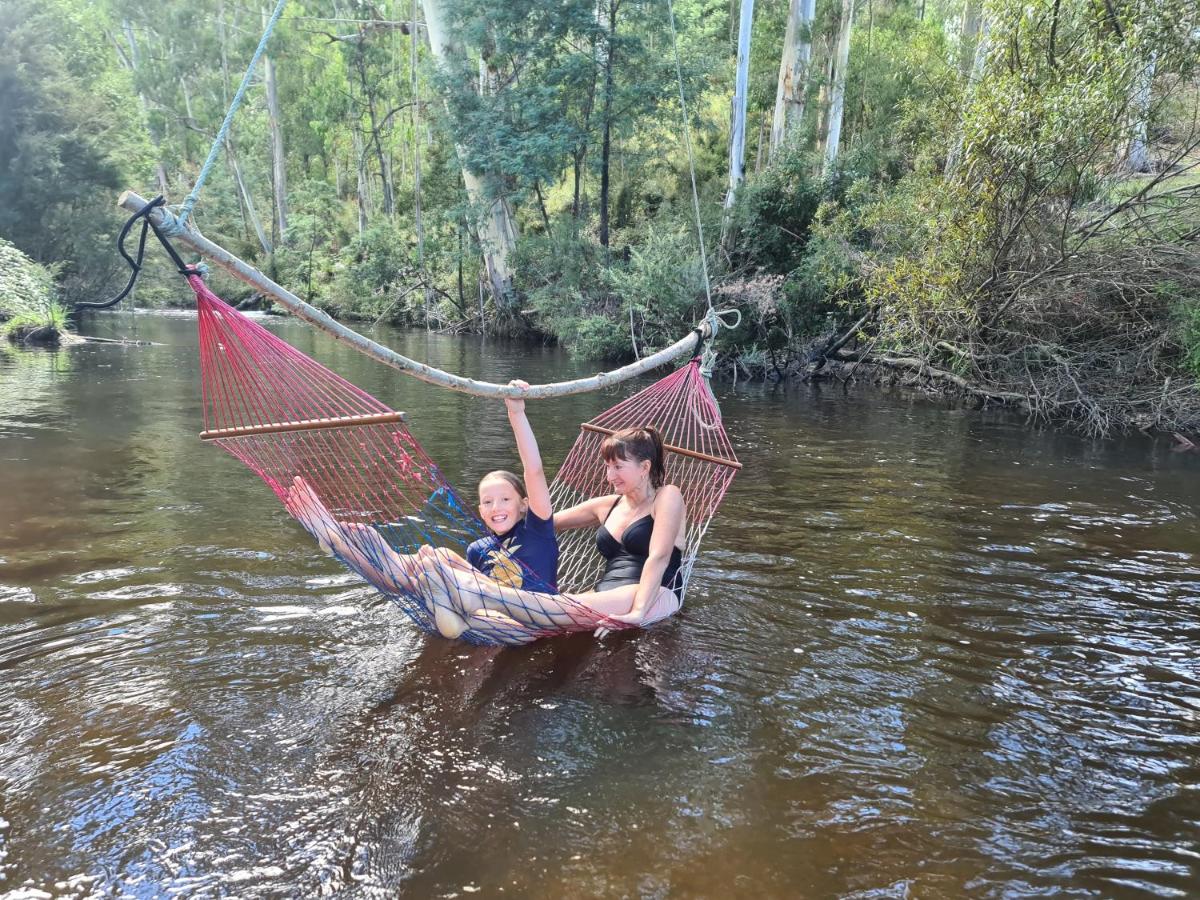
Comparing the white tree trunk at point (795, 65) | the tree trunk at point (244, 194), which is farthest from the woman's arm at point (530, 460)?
the tree trunk at point (244, 194)

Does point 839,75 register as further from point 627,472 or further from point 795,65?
point 627,472

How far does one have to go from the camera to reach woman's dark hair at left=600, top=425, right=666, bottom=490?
10.1 feet

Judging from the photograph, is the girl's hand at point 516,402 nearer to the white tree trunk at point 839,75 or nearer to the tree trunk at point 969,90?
the tree trunk at point 969,90

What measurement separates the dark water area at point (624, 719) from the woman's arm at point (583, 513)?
0.57 m

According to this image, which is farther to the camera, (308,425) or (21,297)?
(21,297)

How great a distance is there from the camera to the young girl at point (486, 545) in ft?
8.41

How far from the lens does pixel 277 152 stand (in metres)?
27.8

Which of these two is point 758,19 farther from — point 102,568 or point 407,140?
point 102,568

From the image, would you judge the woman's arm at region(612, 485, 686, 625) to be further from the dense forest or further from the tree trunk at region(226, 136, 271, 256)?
the tree trunk at region(226, 136, 271, 256)

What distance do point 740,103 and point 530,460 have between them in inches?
449

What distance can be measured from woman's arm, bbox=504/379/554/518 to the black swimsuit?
1.24ft

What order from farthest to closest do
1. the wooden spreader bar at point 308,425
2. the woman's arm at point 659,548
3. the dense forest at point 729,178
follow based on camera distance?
the dense forest at point 729,178 < the woman's arm at point 659,548 < the wooden spreader bar at point 308,425

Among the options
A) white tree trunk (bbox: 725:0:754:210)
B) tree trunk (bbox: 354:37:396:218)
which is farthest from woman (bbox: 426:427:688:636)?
tree trunk (bbox: 354:37:396:218)

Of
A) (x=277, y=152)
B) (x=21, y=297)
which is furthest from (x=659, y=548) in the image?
(x=277, y=152)
